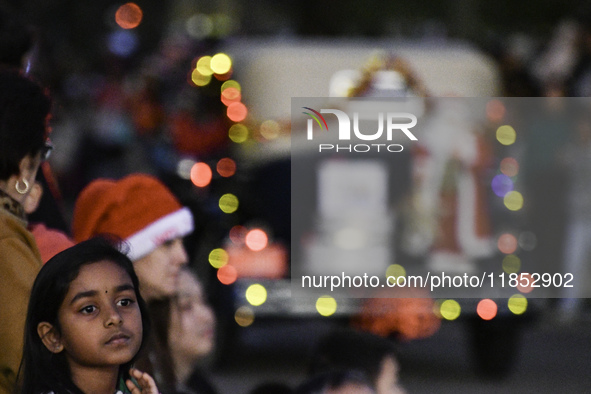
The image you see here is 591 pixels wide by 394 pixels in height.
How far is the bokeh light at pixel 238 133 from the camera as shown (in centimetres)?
742

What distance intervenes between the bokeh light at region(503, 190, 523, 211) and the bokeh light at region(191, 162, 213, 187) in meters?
1.89

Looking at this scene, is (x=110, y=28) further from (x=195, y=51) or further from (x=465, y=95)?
(x=465, y=95)

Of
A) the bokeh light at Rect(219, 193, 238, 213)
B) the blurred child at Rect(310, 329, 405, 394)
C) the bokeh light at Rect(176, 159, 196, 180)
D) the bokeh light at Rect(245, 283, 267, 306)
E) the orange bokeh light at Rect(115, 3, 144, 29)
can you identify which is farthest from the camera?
the orange bokeh light at Rect(115, 3, 144, 29)

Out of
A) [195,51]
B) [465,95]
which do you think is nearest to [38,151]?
[465,95]

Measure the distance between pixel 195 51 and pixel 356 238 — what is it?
3112 mm

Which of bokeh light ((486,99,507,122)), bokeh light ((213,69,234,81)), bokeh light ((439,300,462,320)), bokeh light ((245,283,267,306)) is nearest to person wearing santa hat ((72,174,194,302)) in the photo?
bokeh light ((245,283,267,306))

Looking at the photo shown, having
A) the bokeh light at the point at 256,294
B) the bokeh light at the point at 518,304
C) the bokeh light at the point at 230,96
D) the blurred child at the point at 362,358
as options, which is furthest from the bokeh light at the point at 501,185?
the blurred child at the point at 362,358

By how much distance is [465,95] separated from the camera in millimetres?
7508

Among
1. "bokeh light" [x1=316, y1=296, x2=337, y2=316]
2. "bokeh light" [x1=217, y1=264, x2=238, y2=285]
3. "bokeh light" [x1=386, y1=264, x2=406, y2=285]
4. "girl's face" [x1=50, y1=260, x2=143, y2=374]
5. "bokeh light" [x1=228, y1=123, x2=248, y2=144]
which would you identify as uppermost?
"girl's face" [x1=50, y1=260, x2=143, y2=374]

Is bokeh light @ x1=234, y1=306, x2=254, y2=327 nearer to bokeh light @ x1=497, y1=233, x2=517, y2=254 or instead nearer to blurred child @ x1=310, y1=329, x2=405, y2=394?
bokeh light @ x1=497, y1=233, x2=517, y2=254

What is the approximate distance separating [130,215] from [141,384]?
107 cm

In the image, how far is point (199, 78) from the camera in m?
8.16

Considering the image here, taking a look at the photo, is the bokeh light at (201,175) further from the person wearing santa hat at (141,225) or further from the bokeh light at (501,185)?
the person wearing santa hat at (141,225)

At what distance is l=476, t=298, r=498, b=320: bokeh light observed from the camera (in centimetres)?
686
